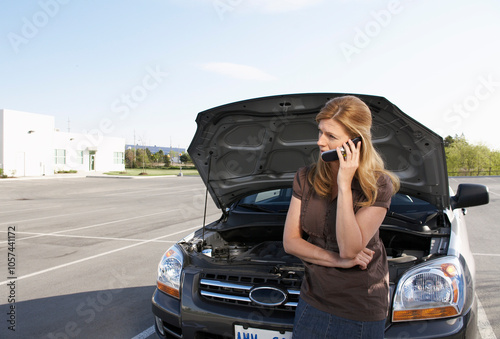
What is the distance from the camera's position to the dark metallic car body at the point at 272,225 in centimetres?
224

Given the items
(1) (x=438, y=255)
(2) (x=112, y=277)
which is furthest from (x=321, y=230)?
(2) (x=112, y=277)

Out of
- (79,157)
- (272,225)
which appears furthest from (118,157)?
(272,225)

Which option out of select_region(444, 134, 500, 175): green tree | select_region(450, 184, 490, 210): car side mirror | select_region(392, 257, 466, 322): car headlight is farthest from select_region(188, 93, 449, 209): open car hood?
select_region(444, 134, 500, 175): green tree

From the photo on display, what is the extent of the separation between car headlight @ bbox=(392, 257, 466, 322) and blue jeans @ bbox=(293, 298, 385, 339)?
66 cm

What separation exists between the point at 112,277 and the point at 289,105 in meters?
3.58

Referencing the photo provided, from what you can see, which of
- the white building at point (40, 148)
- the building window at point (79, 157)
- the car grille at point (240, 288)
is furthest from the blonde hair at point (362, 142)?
the building window at point (79, 157)

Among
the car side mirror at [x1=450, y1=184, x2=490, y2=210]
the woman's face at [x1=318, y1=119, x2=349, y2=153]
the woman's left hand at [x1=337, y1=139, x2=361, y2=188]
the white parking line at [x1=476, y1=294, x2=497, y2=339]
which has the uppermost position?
the woman's face at [x1=318, y1=119, x2=349, y2=153]

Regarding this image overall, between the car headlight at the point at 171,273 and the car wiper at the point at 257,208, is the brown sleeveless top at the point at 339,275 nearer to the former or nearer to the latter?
the car headlight at the point at 171,273

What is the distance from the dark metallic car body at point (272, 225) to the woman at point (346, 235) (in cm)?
64

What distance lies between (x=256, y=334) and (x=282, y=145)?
1.66m

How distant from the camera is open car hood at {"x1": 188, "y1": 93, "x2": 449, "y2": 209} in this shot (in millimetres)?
2678

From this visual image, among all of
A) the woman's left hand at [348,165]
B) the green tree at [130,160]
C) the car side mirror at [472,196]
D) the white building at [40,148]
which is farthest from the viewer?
the green tree at [130,160]

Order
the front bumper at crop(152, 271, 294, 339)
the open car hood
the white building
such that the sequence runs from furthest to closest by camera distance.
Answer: the white building < the open car hood < the front bumper at crop(152, 271, 294, 339)

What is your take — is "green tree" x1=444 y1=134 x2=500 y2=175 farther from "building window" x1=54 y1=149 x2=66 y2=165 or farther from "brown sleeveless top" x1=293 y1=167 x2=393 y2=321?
"brown sleeveless top" x1=293 y1=167 x2=393 y2=321
